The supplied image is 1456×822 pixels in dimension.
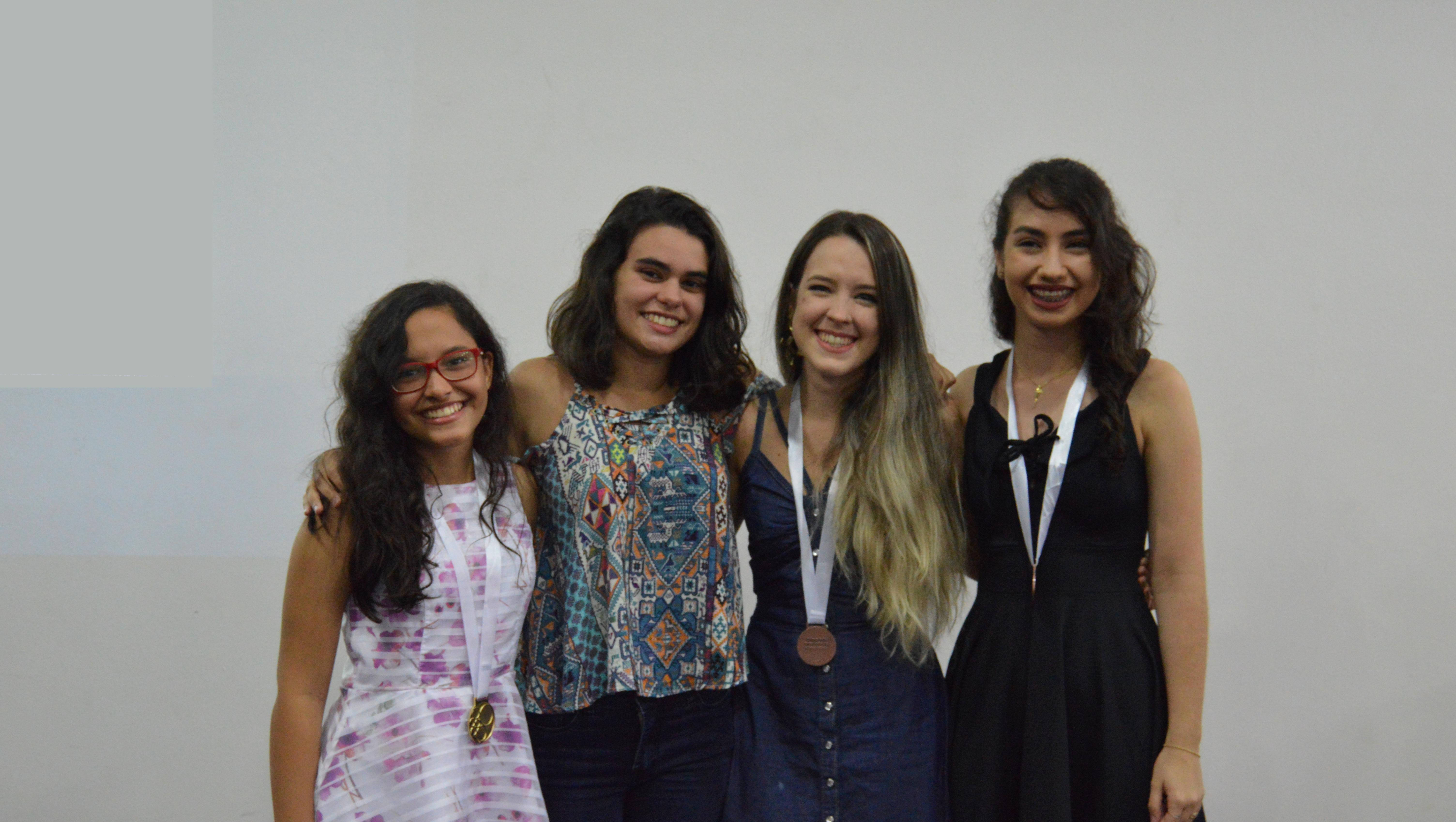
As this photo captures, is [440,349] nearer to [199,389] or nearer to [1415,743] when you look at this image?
[199,389]

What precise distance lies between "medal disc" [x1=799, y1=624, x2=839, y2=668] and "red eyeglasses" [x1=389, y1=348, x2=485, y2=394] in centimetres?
85

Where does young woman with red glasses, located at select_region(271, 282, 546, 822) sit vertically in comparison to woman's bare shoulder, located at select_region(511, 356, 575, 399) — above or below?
below

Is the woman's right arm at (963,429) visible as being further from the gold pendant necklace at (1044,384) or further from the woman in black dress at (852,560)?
the gold pendant necklace at (1044,384)

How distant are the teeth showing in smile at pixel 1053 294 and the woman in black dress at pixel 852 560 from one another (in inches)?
10.5

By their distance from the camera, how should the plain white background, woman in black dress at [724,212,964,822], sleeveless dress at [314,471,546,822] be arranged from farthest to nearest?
1. the plain white background
2. woman in black dress at [724,212,964,822]
3. sleeveless dress at [314,471,546,822]

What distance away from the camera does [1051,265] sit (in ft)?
6.30

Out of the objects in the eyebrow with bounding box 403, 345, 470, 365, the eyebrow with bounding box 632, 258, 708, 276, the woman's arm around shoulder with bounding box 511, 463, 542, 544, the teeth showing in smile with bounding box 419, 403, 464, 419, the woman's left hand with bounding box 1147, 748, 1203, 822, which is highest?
the eyebrow with bounding box 632, 258, 708, 276

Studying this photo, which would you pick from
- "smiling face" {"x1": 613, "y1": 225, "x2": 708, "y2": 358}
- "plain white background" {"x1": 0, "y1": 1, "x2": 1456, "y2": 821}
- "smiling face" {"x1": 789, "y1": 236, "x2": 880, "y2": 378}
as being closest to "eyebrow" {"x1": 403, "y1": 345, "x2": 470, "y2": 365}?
"smiling face" {"x1": 613, "y1": 225, "x2": 708, "y2": 358}

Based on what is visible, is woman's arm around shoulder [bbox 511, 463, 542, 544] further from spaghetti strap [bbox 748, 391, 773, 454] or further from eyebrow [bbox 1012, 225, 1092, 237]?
eyebrow [bbox 1012, 225, 1092, 237]

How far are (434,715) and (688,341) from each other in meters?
0.95

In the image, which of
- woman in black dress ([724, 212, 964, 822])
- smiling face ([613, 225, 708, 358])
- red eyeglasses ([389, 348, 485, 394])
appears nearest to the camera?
red eyeglasses ([389, 348, 485, 394])

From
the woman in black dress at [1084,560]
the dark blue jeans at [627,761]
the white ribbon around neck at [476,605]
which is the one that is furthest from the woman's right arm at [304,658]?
the woman in black dress at [1084,560]

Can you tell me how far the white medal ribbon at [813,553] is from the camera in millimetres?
2018

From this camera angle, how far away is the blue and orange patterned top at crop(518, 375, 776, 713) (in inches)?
76.2
